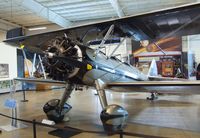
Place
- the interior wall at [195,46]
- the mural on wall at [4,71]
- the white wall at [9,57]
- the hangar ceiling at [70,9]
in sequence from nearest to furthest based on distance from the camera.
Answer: the hangar ceiling at [70,9]
the mural on wall at [4,71]
the white wall at [9,57]
the interior wall at [195,46]

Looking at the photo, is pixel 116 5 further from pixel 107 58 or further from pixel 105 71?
pixel 105 71

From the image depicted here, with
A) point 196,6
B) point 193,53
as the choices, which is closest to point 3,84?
point 196,6

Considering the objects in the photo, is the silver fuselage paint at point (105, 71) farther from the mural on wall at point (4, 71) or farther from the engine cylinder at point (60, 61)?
the mural on wall at point (4, 71)

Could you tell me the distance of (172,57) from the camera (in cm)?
1598

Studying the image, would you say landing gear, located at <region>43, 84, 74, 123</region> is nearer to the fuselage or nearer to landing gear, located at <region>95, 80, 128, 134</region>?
the fuselage

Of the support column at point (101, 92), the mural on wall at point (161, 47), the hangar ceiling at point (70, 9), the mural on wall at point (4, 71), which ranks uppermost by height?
the hangar ceiling at point (70, 9)

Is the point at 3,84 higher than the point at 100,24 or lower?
lower

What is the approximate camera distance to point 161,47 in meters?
16.6

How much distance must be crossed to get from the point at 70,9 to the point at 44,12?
1497 millimetres

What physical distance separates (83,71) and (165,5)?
912cm

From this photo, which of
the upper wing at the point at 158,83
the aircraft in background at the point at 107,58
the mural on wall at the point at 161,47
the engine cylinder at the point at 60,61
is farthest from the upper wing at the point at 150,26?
the mural on wall at the point at 161,47

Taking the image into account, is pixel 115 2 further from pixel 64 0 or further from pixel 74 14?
pixel 74 14

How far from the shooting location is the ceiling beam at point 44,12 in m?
10.3

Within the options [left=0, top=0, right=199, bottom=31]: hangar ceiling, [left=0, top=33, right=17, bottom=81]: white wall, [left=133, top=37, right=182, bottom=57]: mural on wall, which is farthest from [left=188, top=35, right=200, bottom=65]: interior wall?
[left=0, top=33, right=17, bottom=81]: white wall
